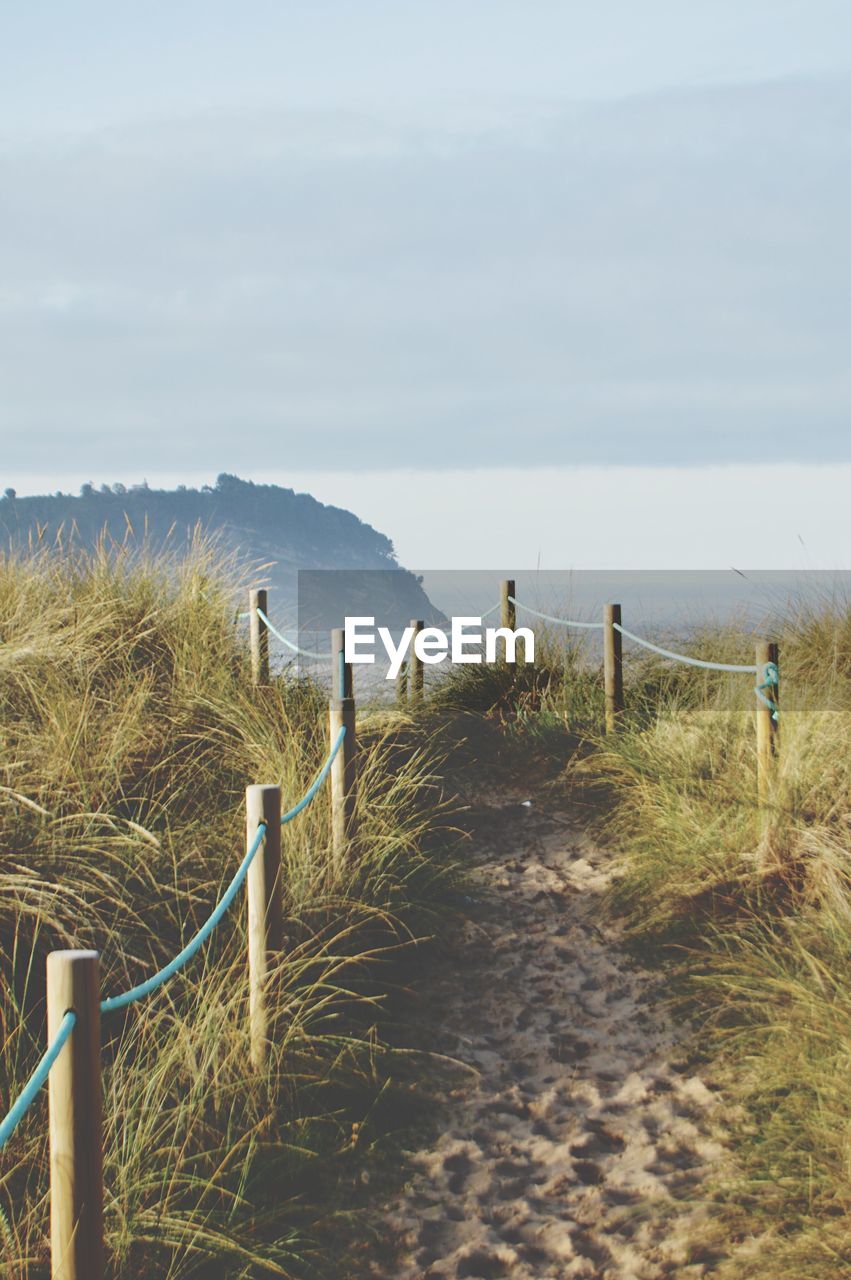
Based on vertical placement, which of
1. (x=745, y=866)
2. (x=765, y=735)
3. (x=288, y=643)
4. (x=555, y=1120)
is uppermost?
(x=288, y=643)

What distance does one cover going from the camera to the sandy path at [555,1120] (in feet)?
11.0

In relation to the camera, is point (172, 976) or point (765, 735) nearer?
point (172, 976)

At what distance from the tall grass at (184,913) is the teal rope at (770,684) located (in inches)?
70.1

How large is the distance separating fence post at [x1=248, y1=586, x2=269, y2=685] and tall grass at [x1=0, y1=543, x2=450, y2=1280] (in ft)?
0.49

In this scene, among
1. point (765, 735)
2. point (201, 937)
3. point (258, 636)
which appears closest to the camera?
point (201, 937)

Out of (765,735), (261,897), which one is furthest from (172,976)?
(765,735)

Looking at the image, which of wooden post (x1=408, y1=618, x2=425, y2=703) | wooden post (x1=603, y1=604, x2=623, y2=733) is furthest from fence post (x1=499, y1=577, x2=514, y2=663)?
wooden post (x1=603, y1=604, x2=623, y2=733)

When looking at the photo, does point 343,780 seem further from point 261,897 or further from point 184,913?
point 261,897

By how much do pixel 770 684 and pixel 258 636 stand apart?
4.37 meters

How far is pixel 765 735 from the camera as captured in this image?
5.66 meters

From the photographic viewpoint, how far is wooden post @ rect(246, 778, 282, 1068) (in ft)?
12.6

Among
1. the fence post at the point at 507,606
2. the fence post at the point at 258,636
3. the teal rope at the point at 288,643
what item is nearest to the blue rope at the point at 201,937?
the teal rope at the point at 288,643

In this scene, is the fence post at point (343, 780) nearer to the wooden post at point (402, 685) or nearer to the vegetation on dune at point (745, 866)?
the vegetation on dune at point (745, 866)

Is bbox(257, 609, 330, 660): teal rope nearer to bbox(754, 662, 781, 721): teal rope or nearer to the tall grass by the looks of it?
the tall grass
